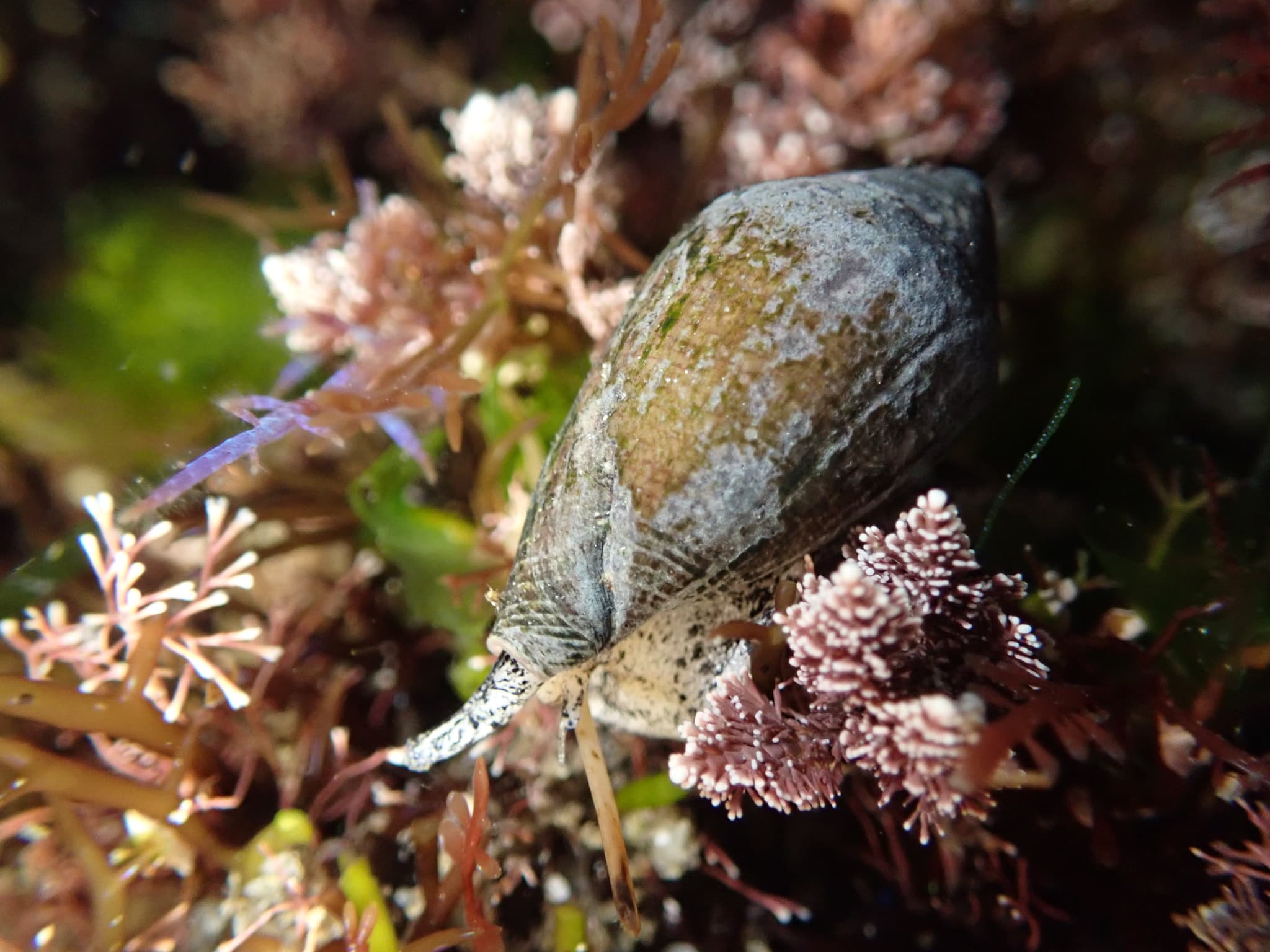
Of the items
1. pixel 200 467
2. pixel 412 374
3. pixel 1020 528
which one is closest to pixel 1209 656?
pixel 1020 528

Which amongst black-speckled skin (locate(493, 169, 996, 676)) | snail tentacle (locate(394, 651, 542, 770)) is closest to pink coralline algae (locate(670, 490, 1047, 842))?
black-speckled skin (locate(493, 169, 996, 676))

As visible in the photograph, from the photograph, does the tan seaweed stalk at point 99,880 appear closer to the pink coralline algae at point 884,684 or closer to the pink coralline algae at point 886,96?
the pink coralline algae at point 884,684

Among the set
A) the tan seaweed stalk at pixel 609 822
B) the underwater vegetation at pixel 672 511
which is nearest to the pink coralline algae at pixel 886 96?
the underwater vegetation at pixel 672 511

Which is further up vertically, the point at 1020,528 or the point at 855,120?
the point at 855,120

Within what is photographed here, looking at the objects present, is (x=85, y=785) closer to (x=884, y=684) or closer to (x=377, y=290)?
(x=377, y=290)

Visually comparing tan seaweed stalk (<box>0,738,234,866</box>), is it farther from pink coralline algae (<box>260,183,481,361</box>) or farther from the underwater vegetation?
pink coralline algae (<box>260,183,481,361</box>)

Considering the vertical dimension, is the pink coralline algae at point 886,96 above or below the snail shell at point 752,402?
above

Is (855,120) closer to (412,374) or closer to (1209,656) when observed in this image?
(412,374)
